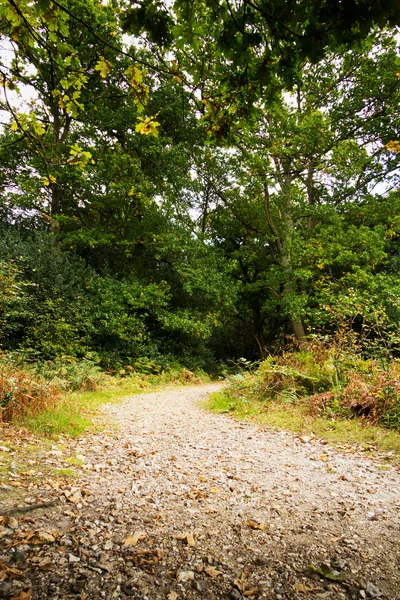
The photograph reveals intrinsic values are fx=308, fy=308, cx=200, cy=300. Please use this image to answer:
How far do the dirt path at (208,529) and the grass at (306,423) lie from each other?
57cm

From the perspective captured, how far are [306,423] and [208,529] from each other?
3405 mm

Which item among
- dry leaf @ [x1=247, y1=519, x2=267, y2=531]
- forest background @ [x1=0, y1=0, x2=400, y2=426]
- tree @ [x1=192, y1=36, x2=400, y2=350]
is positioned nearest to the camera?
dry leaf @ [x1=247, y1=519, x2=267, y2=531]

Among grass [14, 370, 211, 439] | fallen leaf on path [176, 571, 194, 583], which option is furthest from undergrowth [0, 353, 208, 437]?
fallen leaf on path [176, 571, 194, 583]

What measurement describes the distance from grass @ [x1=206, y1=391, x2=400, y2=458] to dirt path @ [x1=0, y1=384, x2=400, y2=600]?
565 millimetres

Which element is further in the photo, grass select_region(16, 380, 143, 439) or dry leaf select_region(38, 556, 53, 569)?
grass select_region(16, 380, 143, 439)

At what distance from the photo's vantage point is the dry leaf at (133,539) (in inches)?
88.5

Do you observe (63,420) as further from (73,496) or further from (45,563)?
(45,563)

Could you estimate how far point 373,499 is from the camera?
305cm

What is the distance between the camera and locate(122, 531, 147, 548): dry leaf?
225 centimetres

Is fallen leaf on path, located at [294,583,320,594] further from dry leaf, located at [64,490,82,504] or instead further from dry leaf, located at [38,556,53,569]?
dry leaf, located at [64,490,82,504]

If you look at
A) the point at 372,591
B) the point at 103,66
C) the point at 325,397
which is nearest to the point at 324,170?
the point at 325,397

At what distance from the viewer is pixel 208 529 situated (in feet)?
8.29

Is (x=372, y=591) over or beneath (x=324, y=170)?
beneath

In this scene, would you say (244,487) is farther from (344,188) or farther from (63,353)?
(344,188)
